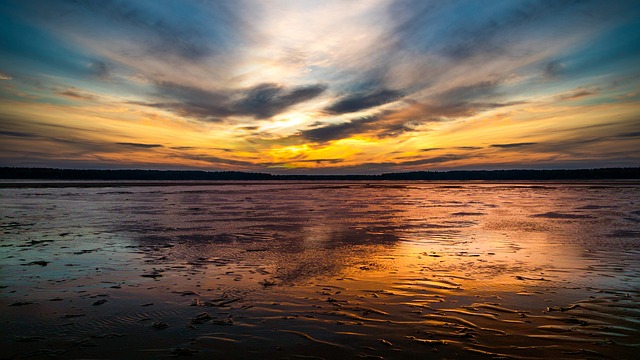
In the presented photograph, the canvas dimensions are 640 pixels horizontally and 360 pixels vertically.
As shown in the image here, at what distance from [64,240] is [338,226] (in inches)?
493

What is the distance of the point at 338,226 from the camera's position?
65.1 ft

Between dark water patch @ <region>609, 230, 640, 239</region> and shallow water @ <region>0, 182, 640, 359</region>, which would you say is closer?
shallow water @ <region>0, 182, 640, 359</region>

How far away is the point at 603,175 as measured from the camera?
188 m

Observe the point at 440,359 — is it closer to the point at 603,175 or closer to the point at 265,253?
the point at 265,253

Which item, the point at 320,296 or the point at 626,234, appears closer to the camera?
the point at 320,296

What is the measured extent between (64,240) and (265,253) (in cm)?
879

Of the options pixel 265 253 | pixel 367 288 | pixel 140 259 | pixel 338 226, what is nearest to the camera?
pixel 367 288

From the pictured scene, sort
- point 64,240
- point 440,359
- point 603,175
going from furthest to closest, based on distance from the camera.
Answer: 1. point 603,175
2. point 64,240
3. point 440,359

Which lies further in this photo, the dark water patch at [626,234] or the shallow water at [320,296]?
the dark water patch at [626,234]

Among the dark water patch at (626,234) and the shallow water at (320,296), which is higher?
the shallow water at (320,296)

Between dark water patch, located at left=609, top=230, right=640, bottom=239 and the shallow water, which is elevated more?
the shallow water

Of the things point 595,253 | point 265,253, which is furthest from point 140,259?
point 595,253

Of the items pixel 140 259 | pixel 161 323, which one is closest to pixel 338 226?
pixel 140 259

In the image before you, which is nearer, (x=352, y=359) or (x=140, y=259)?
(x=352, y=359)
